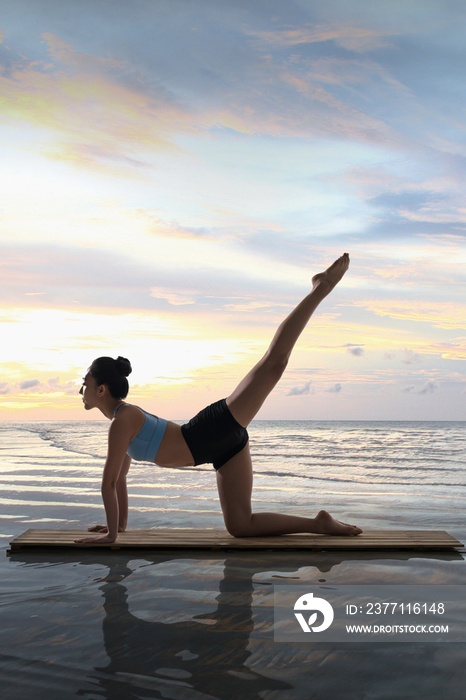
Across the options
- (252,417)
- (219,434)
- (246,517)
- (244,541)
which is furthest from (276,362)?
(244,541)

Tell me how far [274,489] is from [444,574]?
466cm

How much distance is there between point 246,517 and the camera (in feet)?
15.0

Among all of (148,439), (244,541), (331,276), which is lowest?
(244,541)

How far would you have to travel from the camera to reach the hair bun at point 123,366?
459cm

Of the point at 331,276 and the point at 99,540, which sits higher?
the point at 331,276

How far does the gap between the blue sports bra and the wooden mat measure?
2.43 ft

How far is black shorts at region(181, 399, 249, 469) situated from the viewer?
4422mm

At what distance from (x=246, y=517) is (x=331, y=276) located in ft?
7.85

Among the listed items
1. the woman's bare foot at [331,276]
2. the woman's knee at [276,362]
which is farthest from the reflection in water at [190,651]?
the woman's bare foot at [331,276]

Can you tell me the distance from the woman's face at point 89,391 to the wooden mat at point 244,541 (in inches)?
47.7

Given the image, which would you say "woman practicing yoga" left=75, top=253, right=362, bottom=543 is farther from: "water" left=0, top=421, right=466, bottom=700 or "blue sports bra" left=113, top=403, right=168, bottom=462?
"water" left=0, top=421, right=466, bottom=700

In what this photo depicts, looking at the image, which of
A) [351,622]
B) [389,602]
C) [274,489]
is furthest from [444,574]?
[274,489]

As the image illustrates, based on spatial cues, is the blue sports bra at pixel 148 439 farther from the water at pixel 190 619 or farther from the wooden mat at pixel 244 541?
the water at pixel 190 619

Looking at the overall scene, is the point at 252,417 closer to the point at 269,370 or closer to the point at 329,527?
the point at 269,370
